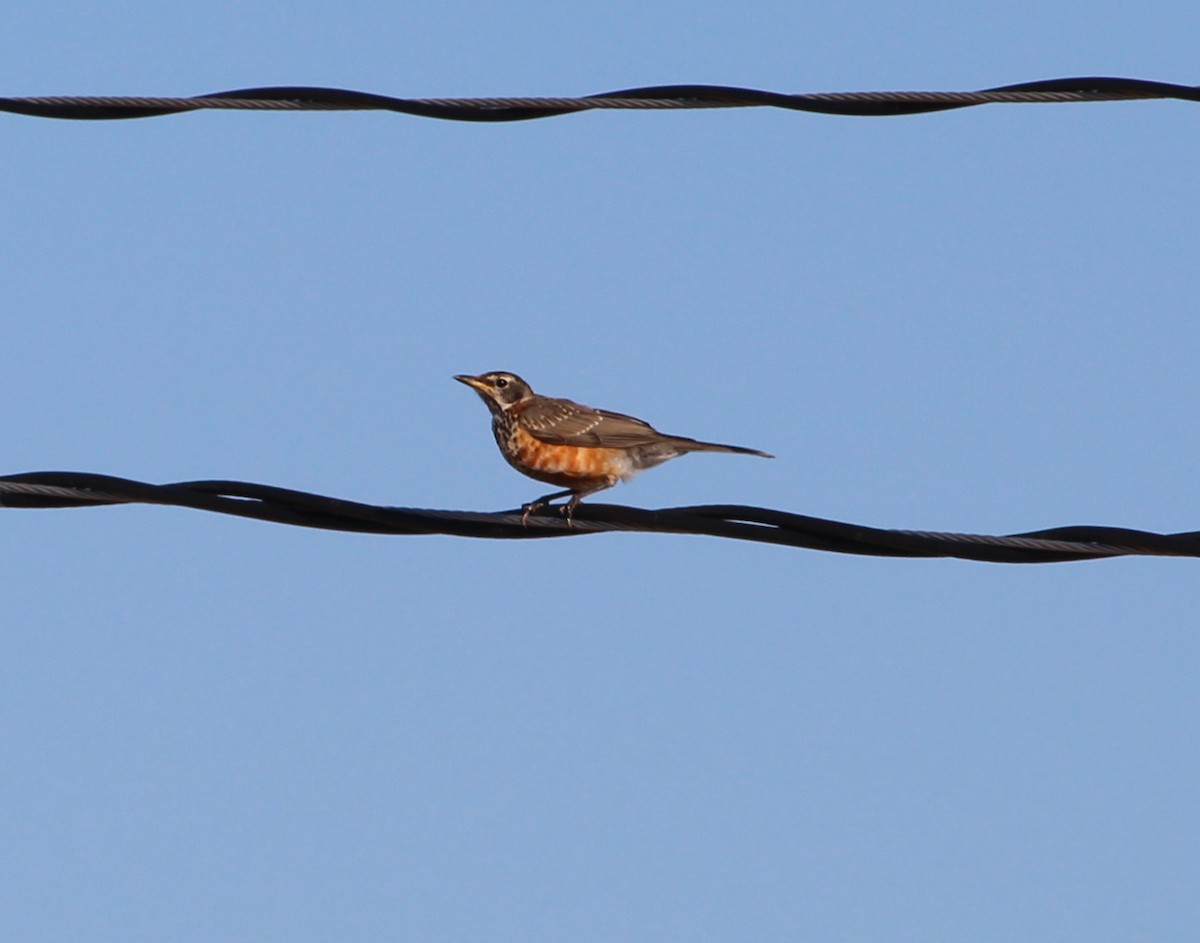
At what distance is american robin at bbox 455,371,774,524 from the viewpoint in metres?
9.20

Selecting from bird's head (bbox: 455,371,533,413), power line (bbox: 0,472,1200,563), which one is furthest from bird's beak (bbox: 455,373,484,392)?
power line (bbox: 0,472,1200,563)

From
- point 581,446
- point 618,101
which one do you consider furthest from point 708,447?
point 618,101

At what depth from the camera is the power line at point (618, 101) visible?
5.89 meters

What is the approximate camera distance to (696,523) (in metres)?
5.96

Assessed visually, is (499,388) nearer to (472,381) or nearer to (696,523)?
(472,381)

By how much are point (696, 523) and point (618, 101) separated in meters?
1.66

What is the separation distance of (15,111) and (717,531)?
10.5ft

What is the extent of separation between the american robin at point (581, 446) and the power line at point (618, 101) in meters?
3.24

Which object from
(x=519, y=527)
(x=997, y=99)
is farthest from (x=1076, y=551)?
(x=519, y=527)

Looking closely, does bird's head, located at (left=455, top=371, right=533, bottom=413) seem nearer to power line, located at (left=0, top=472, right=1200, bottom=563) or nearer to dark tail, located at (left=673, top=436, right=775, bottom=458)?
dark tail, located at (left=673, top=436, right=775, bottom=458)

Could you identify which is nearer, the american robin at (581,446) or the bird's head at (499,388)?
the american robin at (581,446)

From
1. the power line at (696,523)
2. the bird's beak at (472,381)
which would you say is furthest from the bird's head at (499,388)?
the power line at (696,523)

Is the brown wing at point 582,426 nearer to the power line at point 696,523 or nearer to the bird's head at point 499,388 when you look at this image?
the bird's head at point 499,388

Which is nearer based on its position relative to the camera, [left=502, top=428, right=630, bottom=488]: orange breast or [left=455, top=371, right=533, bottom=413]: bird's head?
[left=502, top=428, right=630, bottom=488]: orange breast
